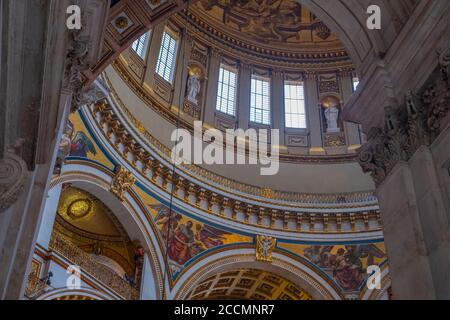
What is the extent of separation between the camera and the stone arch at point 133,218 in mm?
15445

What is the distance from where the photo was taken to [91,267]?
14641mm

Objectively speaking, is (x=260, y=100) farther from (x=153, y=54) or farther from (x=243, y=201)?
(x=243, y=201)

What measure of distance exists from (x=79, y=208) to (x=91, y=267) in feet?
9.18

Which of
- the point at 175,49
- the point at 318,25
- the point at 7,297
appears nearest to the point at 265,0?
the point at 318,25

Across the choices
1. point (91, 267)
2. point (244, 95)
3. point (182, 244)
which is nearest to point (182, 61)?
point (244, 95)

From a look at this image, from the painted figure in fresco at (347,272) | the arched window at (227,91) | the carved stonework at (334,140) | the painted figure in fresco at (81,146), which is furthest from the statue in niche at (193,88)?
the painted figure in fresco at (347,272)

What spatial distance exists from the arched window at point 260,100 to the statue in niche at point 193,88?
94.1 inches

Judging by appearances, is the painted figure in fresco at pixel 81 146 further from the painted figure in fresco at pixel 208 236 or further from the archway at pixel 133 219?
the painted figure in fresco at pixel 208 236

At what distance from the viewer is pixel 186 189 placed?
709 inches

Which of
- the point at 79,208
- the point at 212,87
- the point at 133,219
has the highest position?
the point at 212,87

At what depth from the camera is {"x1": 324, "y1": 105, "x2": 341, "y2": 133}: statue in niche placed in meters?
21.9

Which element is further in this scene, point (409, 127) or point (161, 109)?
point (161, 109)

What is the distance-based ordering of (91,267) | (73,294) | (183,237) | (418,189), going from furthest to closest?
(183,237) < (91,267) < (73,294) < (418,189)
